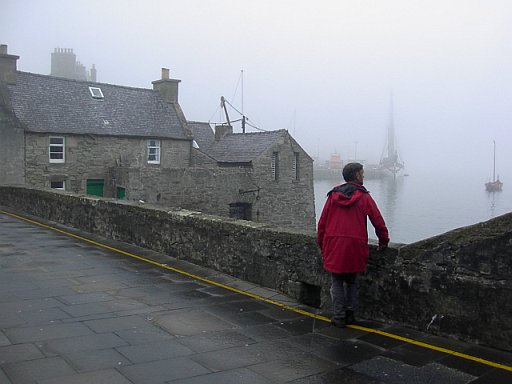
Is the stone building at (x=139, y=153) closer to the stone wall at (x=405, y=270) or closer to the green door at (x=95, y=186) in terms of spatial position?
the green door at (x=95, y=186)

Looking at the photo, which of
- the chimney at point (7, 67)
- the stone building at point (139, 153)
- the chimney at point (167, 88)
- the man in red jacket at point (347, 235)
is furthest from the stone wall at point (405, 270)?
the chimney at point (167, 88)

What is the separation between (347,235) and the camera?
15.6 feet

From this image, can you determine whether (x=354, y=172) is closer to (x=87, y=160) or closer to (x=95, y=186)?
(x=87, y=160)

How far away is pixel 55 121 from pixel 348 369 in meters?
29.4

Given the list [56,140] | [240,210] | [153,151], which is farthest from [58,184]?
[240,210]

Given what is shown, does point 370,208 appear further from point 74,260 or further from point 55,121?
point 55,121

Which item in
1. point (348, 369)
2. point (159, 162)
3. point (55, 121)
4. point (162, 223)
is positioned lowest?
point (348, 369)

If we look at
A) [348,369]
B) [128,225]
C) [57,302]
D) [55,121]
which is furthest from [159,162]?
[348,369]

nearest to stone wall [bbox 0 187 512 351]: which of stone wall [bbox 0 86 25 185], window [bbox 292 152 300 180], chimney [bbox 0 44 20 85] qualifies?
stone wall [bbox 0 86 25 185]

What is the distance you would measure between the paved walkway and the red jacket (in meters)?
0.68

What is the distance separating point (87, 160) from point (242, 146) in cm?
1117

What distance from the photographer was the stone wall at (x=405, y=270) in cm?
414

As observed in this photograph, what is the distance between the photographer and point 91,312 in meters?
5.17

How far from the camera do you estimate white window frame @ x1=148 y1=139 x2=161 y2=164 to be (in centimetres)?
3322
